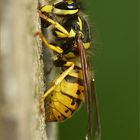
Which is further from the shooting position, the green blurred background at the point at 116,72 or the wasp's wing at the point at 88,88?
the green blurred background at the point at 116,72

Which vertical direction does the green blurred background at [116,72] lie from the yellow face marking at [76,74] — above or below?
below

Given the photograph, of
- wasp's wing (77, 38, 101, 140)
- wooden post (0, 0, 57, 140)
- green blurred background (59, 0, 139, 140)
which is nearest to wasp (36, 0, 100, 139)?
wasp's wing (77, 38, 101, 140)

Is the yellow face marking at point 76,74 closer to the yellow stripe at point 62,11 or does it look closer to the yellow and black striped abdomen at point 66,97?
the yellow and black striped abdomen at point 66,97

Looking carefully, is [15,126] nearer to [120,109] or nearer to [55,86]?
[55,86]

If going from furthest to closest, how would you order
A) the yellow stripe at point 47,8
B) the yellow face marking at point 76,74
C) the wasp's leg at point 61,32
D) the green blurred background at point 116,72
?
the green blurred background at point 116,72, the yellow face marking at point 76,74, the wasp's leg at point 61,32, the yellow stripe at point 47,8

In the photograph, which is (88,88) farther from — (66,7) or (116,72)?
(116,72)

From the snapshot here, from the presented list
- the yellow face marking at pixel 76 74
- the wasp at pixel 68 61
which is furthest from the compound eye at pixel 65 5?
the yellow face marking at pixel 76 74

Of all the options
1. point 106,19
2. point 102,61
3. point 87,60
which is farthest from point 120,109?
point 87,60

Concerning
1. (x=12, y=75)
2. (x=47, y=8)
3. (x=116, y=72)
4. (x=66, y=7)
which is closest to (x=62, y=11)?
(x=66, y=7)
